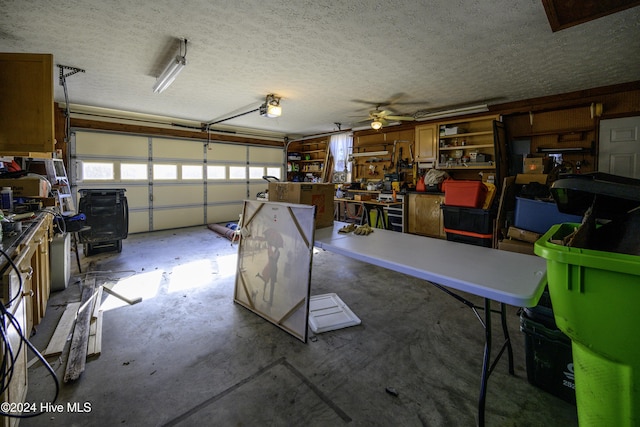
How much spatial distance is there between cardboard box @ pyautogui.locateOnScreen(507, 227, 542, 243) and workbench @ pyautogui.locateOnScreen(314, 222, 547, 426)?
72.6 inches

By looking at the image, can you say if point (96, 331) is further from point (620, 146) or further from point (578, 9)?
point (620, 146)

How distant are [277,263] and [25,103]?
272cm

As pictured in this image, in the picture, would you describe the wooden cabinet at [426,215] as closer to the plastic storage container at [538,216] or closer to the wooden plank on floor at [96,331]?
the plastic storage container at [538,216]

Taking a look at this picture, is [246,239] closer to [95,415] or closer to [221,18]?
[95,415]

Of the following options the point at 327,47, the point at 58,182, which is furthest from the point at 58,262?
the point at 327,47

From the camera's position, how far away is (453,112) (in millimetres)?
5602

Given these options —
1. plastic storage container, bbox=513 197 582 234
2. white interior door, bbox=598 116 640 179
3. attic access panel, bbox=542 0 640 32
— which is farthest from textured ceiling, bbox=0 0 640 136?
plastic storage container, bbox=513 197 582 234

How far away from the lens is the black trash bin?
457cm

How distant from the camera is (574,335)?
38.4 inches

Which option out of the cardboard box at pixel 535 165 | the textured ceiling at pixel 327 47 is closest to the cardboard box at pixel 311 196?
the textured ceiling at pixel 327 47

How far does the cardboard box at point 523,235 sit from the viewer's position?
327 cm

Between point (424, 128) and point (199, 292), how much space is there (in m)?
5.58

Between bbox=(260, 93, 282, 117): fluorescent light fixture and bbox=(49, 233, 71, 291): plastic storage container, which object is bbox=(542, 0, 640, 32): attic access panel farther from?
bbox=(49, 233, 71, 291): plastic storage container

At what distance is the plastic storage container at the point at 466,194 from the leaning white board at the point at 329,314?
2509 mm
